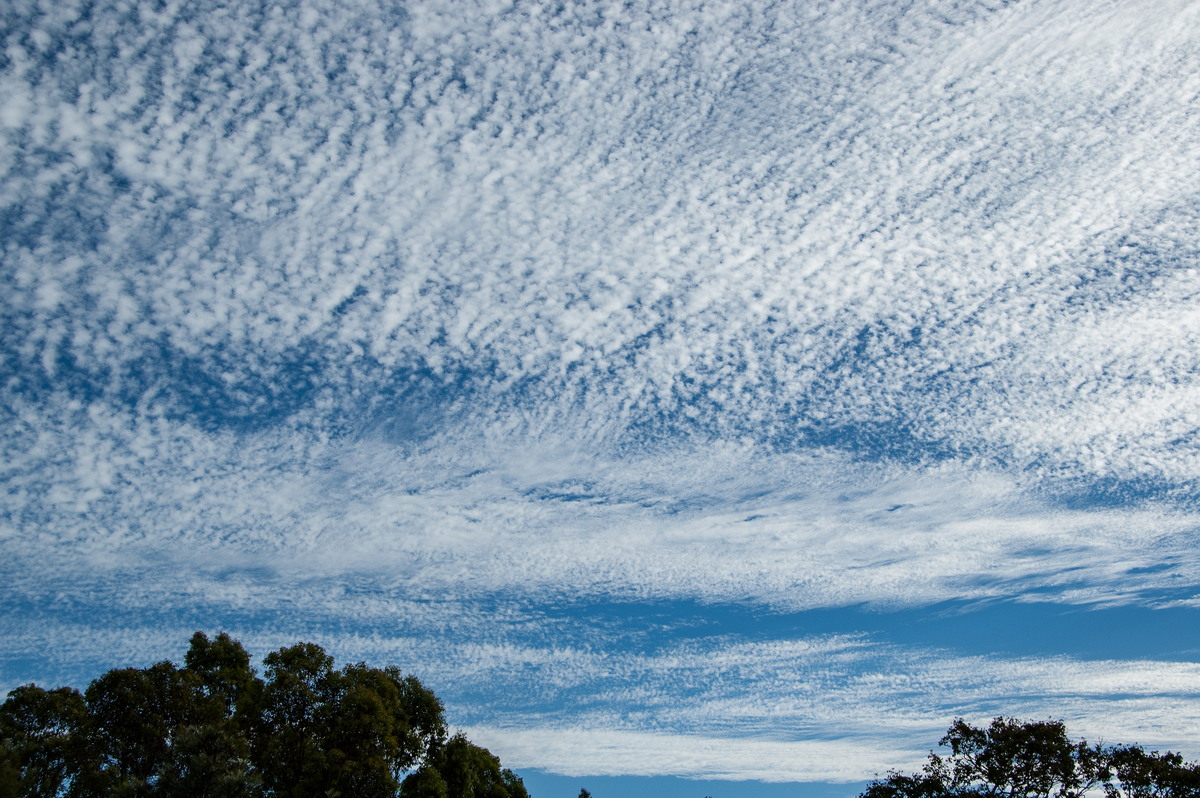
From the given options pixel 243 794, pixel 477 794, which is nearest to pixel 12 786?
pixel 243 794

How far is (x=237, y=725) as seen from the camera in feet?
128

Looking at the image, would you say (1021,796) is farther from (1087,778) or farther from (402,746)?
(402,746)

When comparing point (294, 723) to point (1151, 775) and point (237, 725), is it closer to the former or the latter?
point (237, 725)

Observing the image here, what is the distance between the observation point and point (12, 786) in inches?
1244

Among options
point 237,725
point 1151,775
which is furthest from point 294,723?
point 1151,775

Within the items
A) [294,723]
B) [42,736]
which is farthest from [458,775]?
[42,736]

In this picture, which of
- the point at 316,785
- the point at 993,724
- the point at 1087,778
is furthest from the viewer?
the point at 993,724

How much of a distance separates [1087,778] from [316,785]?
37000mm

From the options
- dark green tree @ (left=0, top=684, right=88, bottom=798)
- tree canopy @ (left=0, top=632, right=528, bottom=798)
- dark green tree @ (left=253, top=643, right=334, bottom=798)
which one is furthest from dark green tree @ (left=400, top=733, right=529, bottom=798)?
dark green tree @ (left=0, top=684, right=88, bottom=798)

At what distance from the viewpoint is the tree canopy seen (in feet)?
122

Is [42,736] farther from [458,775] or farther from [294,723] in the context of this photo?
[458,775]

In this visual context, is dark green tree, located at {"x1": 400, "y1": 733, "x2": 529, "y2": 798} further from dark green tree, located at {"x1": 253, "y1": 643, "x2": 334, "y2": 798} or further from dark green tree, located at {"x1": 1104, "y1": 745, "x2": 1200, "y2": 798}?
dark green tree, located at {"x1": 1104, "y1": 745, "x2": 1200, "y2": 798}

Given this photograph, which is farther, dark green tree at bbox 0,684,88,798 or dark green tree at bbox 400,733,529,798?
dark green tree at bbox 400,733,529,798

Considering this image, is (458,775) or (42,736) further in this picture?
(458,775)
